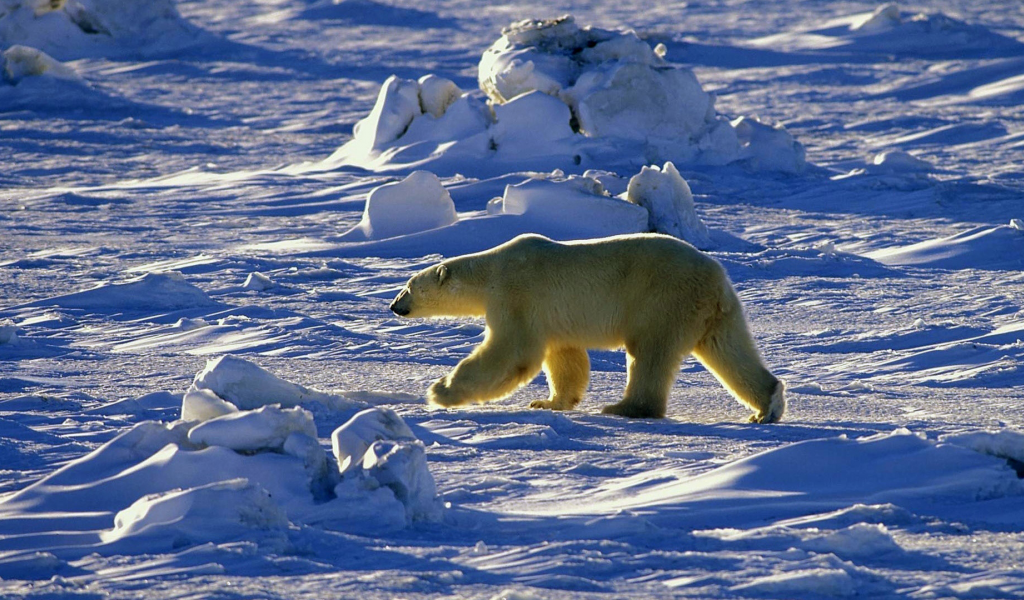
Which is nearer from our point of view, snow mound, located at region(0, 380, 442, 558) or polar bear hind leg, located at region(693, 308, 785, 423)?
snow mound, located at region(0, 380, 442, 558)

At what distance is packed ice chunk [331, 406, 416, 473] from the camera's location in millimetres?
4062

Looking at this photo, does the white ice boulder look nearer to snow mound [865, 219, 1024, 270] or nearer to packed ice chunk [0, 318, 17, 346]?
snow mound [865, 219, 1024, 270]

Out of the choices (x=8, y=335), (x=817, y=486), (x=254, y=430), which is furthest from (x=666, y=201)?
(x=254, y=430)

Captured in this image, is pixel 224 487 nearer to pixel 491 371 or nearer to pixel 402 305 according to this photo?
pixel 491 371

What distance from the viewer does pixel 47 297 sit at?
8.85 m

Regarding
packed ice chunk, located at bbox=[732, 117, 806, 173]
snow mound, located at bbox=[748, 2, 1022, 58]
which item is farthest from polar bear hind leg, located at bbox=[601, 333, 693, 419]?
snow mound, located at bbox=[748, 2, 1022, 58]

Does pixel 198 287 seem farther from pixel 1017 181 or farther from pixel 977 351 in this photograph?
pixel 1017 181

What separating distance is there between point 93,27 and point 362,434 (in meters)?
21.0

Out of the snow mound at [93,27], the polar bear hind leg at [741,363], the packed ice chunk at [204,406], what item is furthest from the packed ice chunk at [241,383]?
the snow mound at [93,27]

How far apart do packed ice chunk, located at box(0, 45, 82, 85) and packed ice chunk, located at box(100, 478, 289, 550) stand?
16.7 m

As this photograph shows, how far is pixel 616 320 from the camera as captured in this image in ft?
18.7

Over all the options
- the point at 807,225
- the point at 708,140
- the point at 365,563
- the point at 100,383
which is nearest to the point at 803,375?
the point at 100,383

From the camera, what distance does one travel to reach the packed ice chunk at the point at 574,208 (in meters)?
10.5

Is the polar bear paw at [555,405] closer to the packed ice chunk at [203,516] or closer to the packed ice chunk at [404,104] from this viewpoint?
the packed ice chunk at [203,516]
